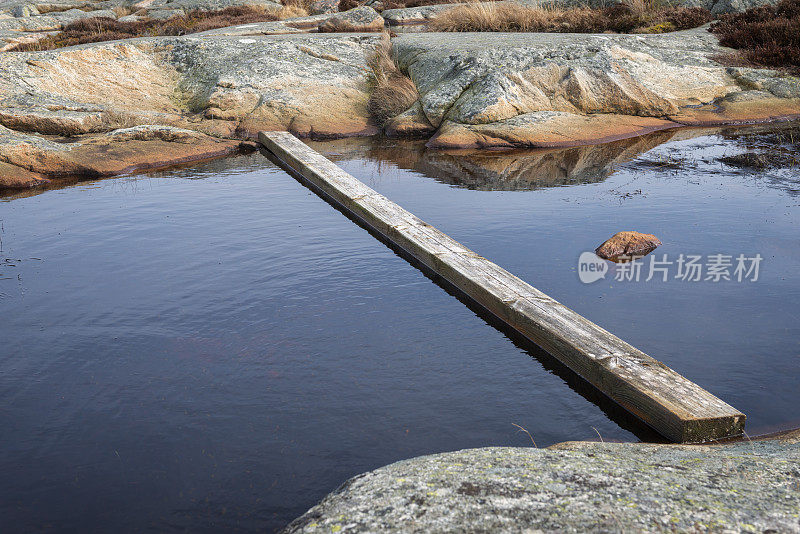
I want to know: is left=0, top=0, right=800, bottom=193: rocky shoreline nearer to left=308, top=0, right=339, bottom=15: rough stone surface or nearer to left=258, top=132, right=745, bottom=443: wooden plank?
left=258, top=132, right=745, bottom=443: wooden plank

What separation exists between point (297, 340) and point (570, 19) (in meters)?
19.3

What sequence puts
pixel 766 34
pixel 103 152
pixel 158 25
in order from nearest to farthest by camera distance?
pixel 103 152
pixel 766 34
pixel 158 25

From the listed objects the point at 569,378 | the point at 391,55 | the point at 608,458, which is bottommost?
the point at 569,378

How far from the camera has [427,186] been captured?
454 inches

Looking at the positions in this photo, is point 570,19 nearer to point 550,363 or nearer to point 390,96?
point 390,96

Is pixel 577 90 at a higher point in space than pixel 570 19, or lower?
lower

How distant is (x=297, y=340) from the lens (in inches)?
237

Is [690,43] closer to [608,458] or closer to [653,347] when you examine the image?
[653,347]

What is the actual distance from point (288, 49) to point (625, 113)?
9.48 metres

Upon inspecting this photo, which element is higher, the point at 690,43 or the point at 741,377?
the point at 690,43

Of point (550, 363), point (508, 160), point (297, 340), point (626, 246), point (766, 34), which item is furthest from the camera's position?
point (766, 34)

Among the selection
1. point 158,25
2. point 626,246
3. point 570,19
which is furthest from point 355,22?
point 626,246

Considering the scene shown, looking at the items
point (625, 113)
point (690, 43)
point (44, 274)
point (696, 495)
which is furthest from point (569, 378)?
point (690, 43)

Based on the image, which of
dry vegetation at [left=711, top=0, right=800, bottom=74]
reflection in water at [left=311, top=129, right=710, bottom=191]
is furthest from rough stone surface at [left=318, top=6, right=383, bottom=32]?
dry vegetation at [left=711, top=0, right=800, bottom=74]
